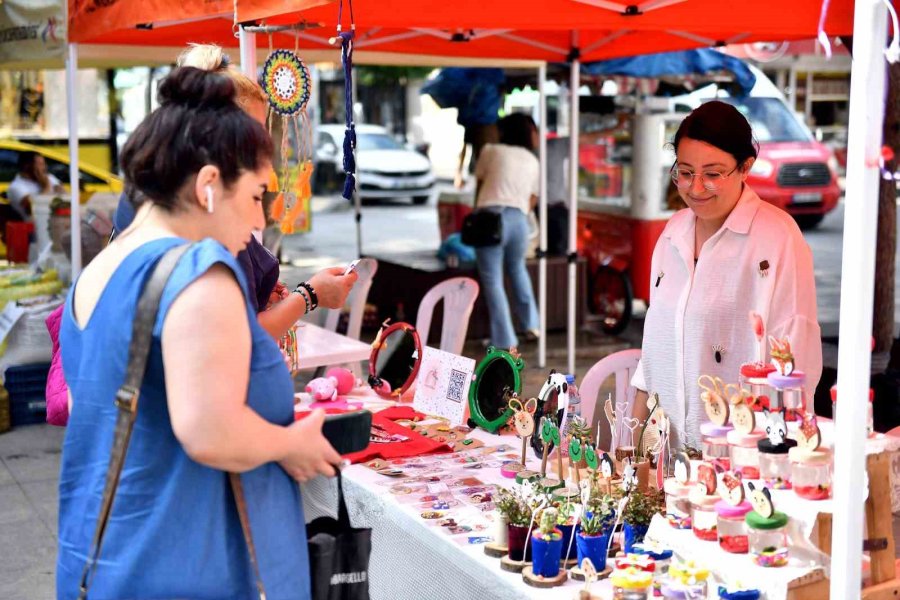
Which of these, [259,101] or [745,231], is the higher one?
[259,101]

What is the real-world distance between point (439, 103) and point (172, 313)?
6964 mm

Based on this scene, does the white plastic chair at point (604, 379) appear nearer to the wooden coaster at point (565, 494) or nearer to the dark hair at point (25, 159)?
the wooden coaster at point (565, 494)

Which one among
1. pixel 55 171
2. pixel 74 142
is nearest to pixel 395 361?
pixel 74 142

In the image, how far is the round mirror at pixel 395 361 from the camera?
3.70 m

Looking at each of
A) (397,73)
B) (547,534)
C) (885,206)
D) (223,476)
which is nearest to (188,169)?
(223,476)

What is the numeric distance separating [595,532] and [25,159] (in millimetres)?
9469

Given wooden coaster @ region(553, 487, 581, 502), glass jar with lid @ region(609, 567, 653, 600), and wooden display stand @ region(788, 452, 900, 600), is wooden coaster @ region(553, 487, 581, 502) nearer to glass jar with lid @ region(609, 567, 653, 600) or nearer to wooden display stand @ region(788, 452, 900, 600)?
glass jar with lid @ region(609, 567, 653, 600)

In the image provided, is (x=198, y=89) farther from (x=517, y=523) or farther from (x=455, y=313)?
(x=455, y=313)

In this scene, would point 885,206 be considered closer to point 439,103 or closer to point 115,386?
point 439,103

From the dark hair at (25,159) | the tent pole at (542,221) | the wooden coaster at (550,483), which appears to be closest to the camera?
the wooden coaster at (550,483)

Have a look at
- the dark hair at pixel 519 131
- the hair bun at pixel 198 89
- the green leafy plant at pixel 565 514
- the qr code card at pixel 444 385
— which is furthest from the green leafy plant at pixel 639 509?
the dark hair at pixel 519 131

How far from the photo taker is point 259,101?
97.0 inches

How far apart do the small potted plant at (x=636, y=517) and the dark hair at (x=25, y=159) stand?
8.57 metres

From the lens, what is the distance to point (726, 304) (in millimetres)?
2734
